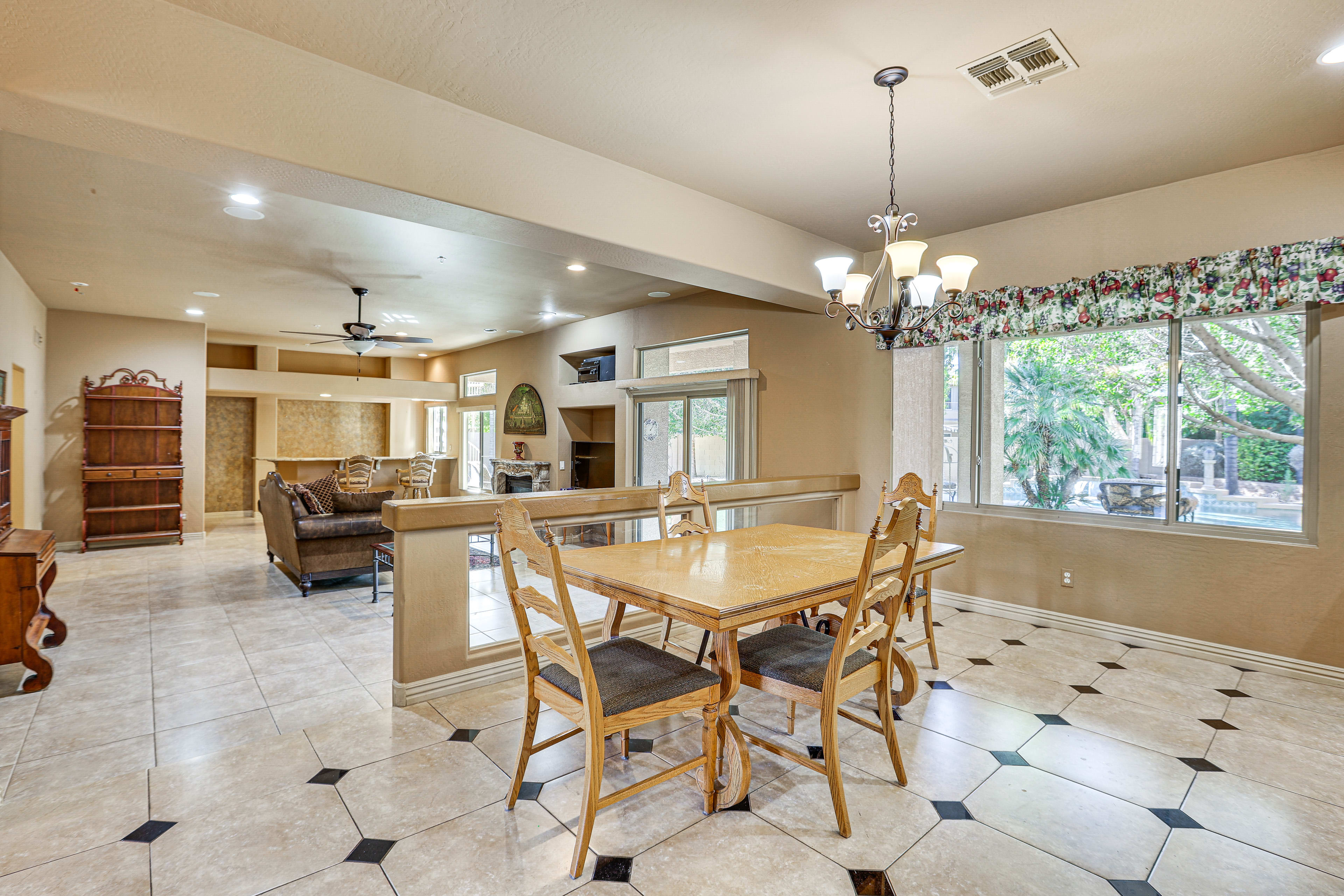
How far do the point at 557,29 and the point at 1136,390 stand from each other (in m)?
3.89

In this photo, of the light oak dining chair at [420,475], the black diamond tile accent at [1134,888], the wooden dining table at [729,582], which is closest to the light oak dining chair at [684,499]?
the wooden dining table at [729,582]

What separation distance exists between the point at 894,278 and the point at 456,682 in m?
2.74

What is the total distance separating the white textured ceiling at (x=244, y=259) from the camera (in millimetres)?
3516

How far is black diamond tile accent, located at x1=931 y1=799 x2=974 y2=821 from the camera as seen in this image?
1991 millimetres

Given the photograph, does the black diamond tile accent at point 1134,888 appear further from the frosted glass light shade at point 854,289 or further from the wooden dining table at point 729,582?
the frosted glass light shade at point 854,289

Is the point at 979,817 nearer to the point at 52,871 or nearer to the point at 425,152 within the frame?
the point at 52,871

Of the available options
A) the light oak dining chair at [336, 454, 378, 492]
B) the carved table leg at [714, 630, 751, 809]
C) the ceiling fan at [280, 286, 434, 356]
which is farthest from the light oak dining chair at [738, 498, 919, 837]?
the light oak dining chair at [336, 454, 378, 492]

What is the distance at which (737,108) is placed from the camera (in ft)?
9.04

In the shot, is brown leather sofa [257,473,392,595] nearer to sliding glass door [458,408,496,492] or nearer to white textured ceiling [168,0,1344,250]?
white textured ceiling [168,0,1344,250]

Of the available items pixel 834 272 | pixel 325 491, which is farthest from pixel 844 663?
pixel 325 491

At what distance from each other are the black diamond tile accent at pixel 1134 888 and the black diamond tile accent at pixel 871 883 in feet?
2.04

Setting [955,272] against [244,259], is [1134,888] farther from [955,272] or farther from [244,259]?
[244,259]

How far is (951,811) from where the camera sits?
80.0 inches

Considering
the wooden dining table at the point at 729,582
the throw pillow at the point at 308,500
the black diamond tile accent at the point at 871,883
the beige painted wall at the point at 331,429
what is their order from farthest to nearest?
1. the beige painted wall at the point at 331,429
2. the throw pillow at the point at 308,500
3. the wooden dining table at the point at 729,582
4. the black diamond tile accent at the point at 871,883
